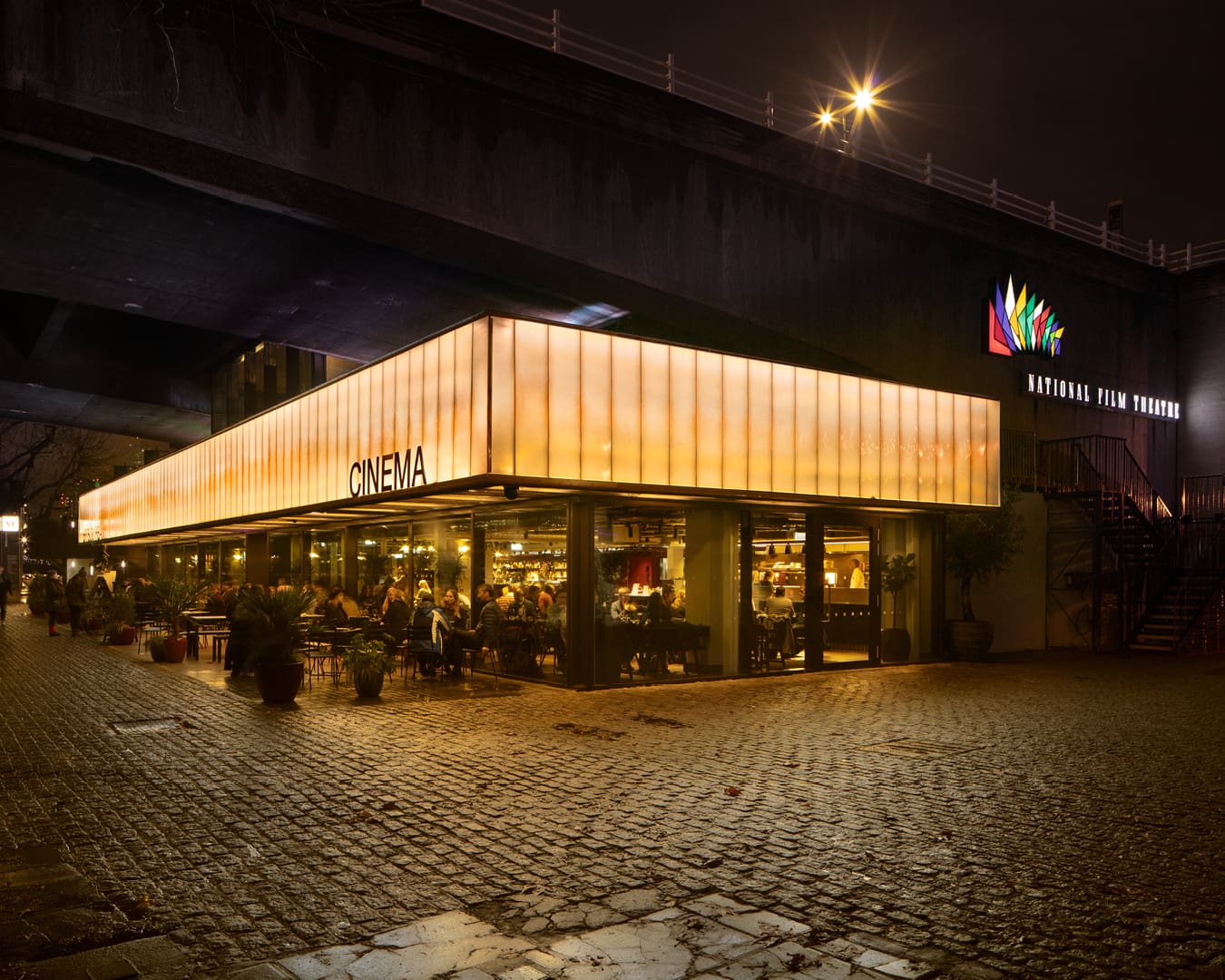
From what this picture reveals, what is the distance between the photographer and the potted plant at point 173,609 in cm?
1933

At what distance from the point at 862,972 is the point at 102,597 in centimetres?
2587

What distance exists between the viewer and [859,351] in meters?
22.4

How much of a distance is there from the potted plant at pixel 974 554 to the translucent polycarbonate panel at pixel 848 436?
3.64 meters

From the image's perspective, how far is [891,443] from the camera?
18578 millimetres

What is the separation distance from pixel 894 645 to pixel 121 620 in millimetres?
17042

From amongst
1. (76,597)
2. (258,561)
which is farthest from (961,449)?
(76,597)

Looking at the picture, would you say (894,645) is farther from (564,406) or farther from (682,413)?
(564,406)

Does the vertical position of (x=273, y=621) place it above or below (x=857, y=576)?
below

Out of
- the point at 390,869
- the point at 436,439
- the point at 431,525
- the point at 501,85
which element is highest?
the point at 501,85

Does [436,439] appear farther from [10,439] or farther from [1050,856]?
[10,439]

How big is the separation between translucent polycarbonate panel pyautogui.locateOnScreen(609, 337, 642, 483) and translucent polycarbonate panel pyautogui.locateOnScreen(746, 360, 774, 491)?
7.59ft

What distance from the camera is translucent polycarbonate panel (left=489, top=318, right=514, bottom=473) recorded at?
13461 millimetres

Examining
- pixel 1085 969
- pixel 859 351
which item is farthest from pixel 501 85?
pixel 1085 969

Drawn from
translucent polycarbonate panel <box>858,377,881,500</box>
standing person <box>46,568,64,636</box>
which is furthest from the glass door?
standing person <box>46,568,64,636</box>
